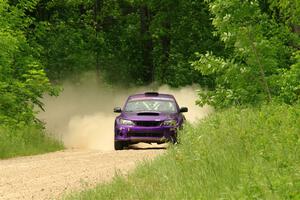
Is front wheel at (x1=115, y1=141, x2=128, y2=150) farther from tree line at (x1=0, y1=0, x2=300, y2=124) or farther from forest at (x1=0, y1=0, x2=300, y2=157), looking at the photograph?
tree line at (x1=0, y1=0, x2=300, y2=124)

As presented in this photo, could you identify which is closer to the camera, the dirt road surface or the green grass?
the dirt road surface

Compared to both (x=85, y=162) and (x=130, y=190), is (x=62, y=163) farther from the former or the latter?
(x=130, y=190)

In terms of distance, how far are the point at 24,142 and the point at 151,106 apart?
13.3 ft

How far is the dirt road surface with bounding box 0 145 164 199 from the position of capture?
41.0 ft

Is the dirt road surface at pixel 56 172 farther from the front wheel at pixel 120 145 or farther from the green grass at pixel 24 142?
the front wheel at pixel 120 145

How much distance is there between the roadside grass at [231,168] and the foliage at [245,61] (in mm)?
4957

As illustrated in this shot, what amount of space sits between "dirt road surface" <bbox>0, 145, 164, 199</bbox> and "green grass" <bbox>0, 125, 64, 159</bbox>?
1.02 meters

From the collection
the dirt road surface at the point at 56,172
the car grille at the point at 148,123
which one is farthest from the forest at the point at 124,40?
the dirt road surface at the point at 56,172

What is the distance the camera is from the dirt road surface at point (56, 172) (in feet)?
41.0

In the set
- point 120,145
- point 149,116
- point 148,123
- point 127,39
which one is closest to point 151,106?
point 149,116

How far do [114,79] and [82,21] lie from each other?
440 cm

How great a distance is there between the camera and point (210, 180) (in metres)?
9.30

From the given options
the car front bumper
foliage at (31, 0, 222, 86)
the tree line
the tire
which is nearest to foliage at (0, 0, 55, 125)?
the tree line

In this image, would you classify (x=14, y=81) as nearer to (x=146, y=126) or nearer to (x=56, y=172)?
(x=146, y=126)
